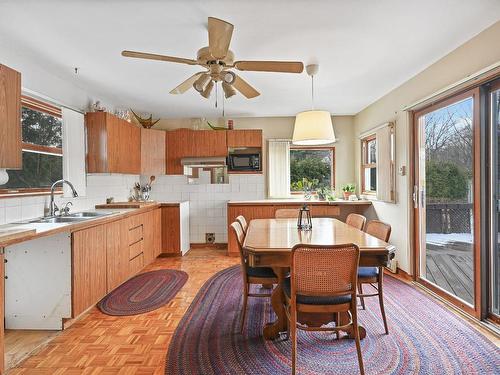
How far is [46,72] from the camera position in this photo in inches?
122

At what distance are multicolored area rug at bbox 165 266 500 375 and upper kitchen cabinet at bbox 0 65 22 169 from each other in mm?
1822

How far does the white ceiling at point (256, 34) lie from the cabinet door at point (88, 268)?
1.64 meters

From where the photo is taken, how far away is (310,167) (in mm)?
5352

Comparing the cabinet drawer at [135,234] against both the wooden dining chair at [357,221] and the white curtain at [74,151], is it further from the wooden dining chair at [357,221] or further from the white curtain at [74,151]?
the wooden dining chair at [357,221]

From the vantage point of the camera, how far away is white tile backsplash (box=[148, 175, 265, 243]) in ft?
17.3

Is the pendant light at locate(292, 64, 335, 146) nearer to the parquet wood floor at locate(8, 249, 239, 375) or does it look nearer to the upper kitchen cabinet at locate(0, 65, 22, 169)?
the parquet wood floor at locate(8, 249, 239, 375)

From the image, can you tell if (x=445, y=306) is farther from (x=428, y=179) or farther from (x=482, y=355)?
(x=428, y=179)

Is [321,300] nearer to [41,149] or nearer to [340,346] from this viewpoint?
[340,346]

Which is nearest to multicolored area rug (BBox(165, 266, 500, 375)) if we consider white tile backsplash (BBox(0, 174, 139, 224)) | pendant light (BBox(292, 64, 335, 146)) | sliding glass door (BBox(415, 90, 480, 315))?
sliding glass door (BBox(415, 90, 480, 315))

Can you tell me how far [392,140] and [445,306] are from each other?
2.02m

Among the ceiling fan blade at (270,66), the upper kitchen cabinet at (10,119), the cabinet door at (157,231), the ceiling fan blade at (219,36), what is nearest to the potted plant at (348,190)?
the cabinet door at (157,231)

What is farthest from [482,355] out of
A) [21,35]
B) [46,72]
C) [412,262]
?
[46,72]

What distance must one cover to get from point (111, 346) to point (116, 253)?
1183 mm

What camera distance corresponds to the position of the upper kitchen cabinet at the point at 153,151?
4.63m
